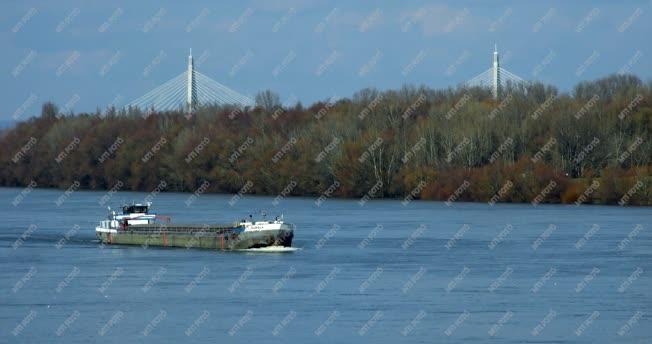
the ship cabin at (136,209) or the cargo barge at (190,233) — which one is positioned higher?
Answer: the ship cabin at (136,209)

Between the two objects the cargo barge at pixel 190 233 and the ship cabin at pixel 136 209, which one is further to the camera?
the ship cabin at pixel 136 209

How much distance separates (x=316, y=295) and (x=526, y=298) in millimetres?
4091

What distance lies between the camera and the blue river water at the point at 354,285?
83.8 ft

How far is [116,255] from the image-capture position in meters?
40.8

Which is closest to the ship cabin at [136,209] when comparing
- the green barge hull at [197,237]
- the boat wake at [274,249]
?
the green barge hull at [197,237]

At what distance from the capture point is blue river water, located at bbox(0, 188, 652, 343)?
1005 inches

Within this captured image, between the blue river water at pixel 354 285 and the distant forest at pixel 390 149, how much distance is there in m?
14.3

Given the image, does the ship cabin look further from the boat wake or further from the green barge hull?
the boat wake

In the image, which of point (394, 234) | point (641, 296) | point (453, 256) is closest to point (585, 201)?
point (394, 234)

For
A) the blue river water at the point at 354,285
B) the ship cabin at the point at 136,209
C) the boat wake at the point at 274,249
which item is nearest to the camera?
the blue river water at the point at 354,285

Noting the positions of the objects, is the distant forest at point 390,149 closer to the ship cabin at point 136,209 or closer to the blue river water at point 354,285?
the blue river water at point 354,285

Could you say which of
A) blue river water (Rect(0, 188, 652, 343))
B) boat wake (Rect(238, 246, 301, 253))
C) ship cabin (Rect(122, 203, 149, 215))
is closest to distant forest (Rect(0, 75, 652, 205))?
blue river water (Rect(0, 188, 652, 343))

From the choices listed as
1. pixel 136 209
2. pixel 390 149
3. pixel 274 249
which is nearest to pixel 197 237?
pixel 274 249

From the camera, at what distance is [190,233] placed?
143 feet
